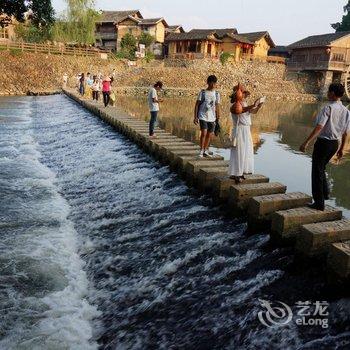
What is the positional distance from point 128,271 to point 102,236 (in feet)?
4.72

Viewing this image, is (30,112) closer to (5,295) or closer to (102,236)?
(102,236)

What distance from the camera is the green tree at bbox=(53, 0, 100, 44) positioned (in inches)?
1858

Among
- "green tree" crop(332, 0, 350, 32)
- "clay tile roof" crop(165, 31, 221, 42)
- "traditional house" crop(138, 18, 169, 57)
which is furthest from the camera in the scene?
"green tree" crop(332, 0, 350, 32)

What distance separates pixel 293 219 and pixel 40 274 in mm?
3734

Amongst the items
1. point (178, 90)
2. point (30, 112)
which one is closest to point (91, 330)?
point (30, 112)

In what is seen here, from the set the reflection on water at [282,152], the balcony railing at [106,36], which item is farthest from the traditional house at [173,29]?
the reflection on water at [282,152]

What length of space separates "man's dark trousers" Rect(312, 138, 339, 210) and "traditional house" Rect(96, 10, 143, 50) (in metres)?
59.2

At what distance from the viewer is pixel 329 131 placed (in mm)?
5234

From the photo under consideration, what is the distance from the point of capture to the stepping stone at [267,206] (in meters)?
5.85

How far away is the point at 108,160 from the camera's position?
1171 cm

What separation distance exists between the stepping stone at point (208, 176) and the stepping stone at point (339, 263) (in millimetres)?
3565

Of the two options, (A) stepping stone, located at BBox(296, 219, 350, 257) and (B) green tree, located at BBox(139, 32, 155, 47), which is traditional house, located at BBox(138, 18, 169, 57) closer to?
(B) green tree, located at BBox(139, 32, 155, 47)

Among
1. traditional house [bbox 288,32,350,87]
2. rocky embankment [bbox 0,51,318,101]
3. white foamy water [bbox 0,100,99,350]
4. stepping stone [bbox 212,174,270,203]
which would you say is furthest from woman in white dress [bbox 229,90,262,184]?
traditional house [bbox 288,32,350,87]

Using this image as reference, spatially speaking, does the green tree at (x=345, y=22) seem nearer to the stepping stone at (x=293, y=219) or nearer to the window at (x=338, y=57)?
the window at (x=338, y=57)
